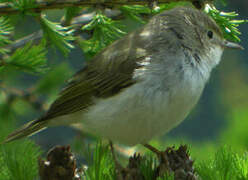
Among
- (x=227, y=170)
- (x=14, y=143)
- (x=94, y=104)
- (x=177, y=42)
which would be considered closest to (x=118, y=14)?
(x=177, y=42)

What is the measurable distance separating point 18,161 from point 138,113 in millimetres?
559

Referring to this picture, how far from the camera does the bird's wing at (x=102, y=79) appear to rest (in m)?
1.66

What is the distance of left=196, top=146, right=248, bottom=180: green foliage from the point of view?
1031 millimetres

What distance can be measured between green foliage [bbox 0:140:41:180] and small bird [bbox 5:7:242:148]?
0.97 ft

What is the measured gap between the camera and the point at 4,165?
1141mm

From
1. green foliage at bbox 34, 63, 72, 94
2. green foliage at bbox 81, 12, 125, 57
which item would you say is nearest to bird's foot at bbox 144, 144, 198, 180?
green foliage at bbox 81, 12, 125, 57

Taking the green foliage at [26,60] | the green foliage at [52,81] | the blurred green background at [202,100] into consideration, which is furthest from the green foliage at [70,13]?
the green foliage at [52,81]

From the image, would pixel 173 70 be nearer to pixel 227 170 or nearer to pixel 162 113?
pixel 162 113

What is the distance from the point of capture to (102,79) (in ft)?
5.72

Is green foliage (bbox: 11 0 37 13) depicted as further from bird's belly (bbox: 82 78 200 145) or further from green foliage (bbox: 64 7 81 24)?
bird's belly (bbox: 82 78 200 145)

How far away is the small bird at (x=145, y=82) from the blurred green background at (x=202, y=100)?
0.74 ft

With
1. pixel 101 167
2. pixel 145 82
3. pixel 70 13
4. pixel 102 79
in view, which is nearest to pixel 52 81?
pixel 102 79

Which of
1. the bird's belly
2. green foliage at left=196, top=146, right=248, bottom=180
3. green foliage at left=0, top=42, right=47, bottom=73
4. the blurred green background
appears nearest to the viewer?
green foliage at left=196, top=146, right=248, bottom=180

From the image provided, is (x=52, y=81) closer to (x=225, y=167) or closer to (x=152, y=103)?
(x=152, y=103)
